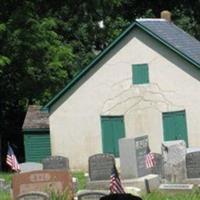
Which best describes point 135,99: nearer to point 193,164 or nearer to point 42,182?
point 193,164

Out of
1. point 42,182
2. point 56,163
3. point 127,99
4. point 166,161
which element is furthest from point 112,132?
point 42,182

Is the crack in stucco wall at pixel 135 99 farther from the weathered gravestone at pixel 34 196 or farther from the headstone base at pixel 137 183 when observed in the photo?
the weathered gravestone at pixel 34 196

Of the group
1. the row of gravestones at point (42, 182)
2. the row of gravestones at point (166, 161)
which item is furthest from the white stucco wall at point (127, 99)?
the row of gravestones at point (42, 182)

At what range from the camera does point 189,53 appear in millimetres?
33625

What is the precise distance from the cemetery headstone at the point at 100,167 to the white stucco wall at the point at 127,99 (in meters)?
9.94

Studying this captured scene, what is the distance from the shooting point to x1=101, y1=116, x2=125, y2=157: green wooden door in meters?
33.9

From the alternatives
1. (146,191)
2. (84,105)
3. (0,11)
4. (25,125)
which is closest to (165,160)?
(146,191)

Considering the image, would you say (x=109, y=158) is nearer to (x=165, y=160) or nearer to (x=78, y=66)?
(x=165, y=160)

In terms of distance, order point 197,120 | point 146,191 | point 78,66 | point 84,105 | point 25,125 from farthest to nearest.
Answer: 1. point 78,66
2. point 25,125
3. point 84,105
4. point 197,120
5. point 146,191

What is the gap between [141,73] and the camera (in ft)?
111

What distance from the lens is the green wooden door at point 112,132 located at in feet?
111

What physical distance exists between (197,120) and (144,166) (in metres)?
10.7

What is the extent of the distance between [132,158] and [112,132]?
1168 cm

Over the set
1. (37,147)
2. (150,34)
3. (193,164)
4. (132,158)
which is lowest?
(193,164)
